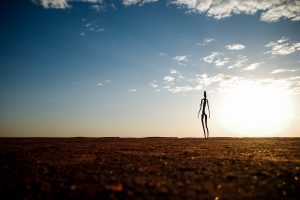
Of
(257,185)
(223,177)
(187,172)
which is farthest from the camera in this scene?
(187,172)

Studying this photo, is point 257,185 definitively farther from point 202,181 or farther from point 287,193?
point 202,181

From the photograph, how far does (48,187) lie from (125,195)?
5.63 feet

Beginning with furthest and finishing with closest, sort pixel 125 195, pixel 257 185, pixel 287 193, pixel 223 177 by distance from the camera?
pixel 223 177, pixel 257 185, pixel 287 193, pixel 125 195

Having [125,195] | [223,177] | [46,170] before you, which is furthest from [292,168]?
[46,170]

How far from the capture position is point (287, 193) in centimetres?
497

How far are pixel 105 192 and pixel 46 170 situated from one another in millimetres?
2730

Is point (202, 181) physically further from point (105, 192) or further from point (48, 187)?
point (48, 187)

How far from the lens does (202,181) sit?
5562mm

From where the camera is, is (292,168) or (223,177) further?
(292,168)

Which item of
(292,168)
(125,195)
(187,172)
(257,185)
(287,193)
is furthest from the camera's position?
(292,168)

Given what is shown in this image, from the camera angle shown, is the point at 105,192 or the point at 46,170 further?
the point at 46,170

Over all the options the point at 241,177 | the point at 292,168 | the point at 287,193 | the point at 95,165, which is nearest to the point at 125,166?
the point at 95,165

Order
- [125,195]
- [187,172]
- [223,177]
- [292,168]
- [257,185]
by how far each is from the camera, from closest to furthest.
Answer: [125,195], [257,185], [223,177], [187,172], [292,168]

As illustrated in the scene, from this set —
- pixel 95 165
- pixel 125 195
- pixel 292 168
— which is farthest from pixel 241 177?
pixel 95 165
